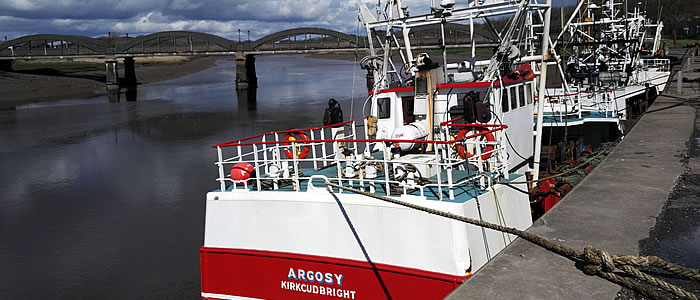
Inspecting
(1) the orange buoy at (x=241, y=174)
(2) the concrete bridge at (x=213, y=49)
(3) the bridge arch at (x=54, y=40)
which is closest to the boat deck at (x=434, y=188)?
(1) the orange buoy at (x=241, y=174)

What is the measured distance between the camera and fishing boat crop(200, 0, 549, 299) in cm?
889

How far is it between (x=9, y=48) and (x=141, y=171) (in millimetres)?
74956

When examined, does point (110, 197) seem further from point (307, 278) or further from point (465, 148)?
point (465, 148)

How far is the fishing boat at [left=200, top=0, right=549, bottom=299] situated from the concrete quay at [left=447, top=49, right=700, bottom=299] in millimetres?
947

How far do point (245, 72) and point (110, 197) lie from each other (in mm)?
56509

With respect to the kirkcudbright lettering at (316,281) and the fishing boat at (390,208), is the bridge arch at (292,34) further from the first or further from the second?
the kirkcudbright lettering at (316,281)

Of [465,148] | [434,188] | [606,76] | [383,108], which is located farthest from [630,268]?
[606,76]

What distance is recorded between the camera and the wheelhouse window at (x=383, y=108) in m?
13.0

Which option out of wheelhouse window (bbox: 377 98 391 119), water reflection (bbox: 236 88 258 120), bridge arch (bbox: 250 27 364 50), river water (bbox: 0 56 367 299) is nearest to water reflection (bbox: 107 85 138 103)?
water reflection (bbox: 236 88 258 120)

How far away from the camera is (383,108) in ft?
42.7

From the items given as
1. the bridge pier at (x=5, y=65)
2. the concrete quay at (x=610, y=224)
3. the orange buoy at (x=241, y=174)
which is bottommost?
the concrete quay at (x=610, y=224)

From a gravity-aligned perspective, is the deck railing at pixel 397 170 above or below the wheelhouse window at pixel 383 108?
below

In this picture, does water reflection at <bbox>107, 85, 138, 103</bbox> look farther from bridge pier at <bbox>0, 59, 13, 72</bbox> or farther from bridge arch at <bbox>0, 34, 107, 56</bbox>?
bridge pier at <bbox>0, 59, 13, 72</bbox>

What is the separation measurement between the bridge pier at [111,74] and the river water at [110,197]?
→ 96.1ft
